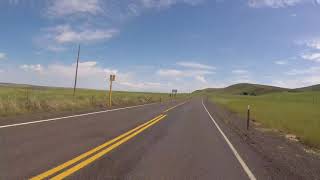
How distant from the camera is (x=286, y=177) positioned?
691 centimetres

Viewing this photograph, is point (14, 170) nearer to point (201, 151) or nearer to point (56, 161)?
point (56, 161)

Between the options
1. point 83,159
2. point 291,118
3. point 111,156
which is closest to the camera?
point 83,159

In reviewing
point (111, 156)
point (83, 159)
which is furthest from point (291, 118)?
point (83, 159)

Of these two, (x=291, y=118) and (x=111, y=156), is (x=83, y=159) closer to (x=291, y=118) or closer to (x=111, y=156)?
(x=111, y=156)

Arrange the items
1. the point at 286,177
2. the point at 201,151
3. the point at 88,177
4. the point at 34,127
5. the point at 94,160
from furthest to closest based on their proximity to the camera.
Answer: the point at 34,127 → the point at 201,151 → the point at 94,160 → the point at 286,177 → the point at 88,177

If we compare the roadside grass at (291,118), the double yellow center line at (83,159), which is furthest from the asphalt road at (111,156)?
the roadside grass at (291,118)

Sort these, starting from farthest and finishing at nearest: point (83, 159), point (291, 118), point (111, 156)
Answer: point (291, 118)
point (111, 156)
point (83, 159)

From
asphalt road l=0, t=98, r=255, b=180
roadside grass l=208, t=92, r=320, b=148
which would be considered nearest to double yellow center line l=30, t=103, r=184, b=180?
asphalt road l=0, t=98, r=255, b=180

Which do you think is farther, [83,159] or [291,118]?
[291,118]

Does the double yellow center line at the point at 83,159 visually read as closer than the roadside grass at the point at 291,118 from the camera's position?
Yes

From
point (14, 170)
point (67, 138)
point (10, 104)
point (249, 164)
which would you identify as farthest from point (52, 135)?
→ point (10, 104)

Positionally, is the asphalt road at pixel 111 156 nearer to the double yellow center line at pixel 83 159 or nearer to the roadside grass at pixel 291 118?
the double yellow center line at pixel 83 159

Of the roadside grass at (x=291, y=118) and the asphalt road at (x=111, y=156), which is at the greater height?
the roadside grass at (x=291, y=118)

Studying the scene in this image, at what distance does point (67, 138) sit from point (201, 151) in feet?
13.4
